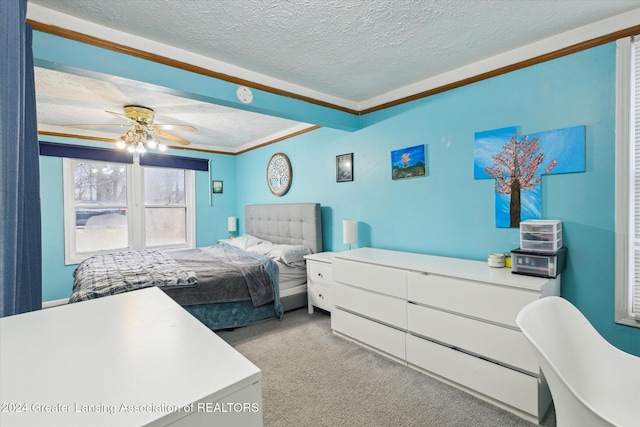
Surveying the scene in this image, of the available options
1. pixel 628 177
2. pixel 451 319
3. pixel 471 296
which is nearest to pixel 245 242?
pixel 451 319

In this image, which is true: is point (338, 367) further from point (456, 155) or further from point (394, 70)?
point (394, 70)

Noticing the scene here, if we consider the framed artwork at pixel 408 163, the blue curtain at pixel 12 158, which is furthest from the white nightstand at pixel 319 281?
the blue curtain at pixel 12 158

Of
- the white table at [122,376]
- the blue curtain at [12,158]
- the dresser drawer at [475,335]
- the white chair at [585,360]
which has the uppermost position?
the blue curtain at [12,158]

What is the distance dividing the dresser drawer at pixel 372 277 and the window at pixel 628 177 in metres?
1.27

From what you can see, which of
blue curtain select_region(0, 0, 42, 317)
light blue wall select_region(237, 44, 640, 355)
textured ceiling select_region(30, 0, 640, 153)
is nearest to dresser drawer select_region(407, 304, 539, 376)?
light blue wall select_region(237, 44, 640, 355)

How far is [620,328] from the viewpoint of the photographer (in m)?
1.80

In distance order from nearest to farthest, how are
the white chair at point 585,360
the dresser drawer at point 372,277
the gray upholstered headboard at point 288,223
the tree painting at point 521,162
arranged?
the white chair at point 585,360 → the tree painting at point 521,162 → the dresser drawer at point 372,277 → the gray upholstered headboard at point 288,223

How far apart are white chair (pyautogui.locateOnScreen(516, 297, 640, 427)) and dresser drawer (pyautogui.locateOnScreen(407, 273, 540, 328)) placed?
34 cm

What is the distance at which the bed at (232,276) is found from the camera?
108 inches

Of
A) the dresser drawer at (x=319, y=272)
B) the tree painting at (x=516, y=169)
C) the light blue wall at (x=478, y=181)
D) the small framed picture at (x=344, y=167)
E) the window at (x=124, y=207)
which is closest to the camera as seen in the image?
the light blue wall at (x=478, y=181)

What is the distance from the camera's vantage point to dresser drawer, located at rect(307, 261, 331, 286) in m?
3.20

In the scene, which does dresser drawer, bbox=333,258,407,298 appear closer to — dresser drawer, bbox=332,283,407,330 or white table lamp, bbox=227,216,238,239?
dresser drawer, bbox=332,283,407,330

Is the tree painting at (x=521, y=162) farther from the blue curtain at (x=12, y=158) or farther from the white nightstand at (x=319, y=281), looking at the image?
the blue curtain at (x=12, y=158)

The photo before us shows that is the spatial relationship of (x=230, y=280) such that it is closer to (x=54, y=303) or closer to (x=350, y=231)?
(x=350, y=231)
